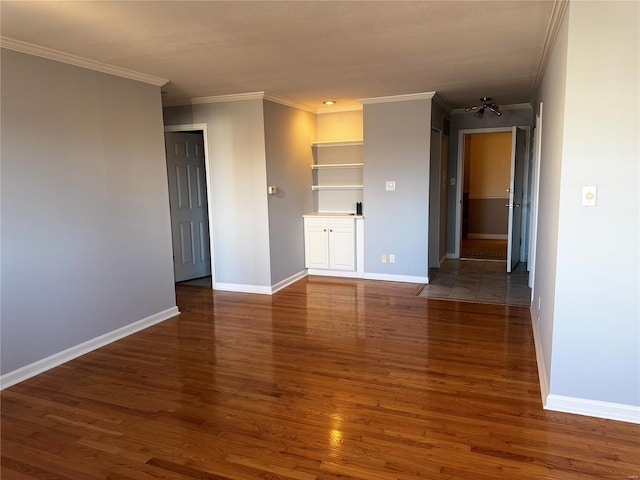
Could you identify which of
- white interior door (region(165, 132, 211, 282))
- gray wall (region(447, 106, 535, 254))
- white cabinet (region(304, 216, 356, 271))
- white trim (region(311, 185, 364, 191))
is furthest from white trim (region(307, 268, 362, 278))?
gray wall (region(447, 106, 535, 254))

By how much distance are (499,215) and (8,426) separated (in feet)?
28.2

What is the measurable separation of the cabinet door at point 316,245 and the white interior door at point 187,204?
145cm

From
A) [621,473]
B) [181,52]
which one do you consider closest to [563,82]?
[621,473]

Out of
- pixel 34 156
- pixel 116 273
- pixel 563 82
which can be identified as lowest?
pixel 116 273

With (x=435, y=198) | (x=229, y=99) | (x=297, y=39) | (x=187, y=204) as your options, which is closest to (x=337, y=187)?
(x=435, y=198)

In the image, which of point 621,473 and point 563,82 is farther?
point 563,82

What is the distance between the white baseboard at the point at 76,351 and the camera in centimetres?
306

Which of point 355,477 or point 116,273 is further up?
point 116,273

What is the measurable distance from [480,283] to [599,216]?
331 centimetres

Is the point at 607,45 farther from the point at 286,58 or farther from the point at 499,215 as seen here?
the point at 499,215

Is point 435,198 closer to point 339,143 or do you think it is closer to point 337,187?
point 337,187

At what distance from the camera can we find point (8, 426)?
8.34ft

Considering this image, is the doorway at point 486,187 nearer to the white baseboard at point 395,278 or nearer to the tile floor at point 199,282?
the white baseboard at point 395,278

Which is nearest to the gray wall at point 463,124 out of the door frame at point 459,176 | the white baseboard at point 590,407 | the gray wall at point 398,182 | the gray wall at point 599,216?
the door frame at point 459,176
